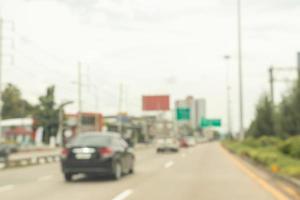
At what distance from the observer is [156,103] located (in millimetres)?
94812

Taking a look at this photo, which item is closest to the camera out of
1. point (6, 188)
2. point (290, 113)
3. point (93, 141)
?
point (6, 188)

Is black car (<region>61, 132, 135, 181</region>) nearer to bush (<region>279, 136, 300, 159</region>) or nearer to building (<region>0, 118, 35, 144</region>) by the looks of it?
bush (<region>279, 136, 300, 159</region>)

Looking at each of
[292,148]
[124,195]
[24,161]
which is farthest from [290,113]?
[124,195]

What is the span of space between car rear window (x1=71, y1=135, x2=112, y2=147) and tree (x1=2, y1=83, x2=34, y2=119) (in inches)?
4134

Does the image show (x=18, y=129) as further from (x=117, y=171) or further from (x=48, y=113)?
(x=117, y=171)

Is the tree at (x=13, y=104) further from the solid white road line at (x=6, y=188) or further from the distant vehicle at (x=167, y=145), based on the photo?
the solid white road line at (x=6, y=188)

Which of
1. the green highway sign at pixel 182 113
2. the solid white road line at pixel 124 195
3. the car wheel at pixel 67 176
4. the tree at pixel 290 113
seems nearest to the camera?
the solid white road line at pixel 124 195

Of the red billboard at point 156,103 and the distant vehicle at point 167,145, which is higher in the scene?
the red billboard at point 156,103

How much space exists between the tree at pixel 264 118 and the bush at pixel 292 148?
1896 centimetres

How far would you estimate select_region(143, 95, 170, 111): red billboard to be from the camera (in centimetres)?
9412

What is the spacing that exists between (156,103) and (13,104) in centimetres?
3931

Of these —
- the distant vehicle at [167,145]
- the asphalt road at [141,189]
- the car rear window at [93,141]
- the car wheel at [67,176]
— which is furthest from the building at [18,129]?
the asphalt road at [141,189]

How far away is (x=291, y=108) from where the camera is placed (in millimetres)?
39906

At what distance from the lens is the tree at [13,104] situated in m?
121
